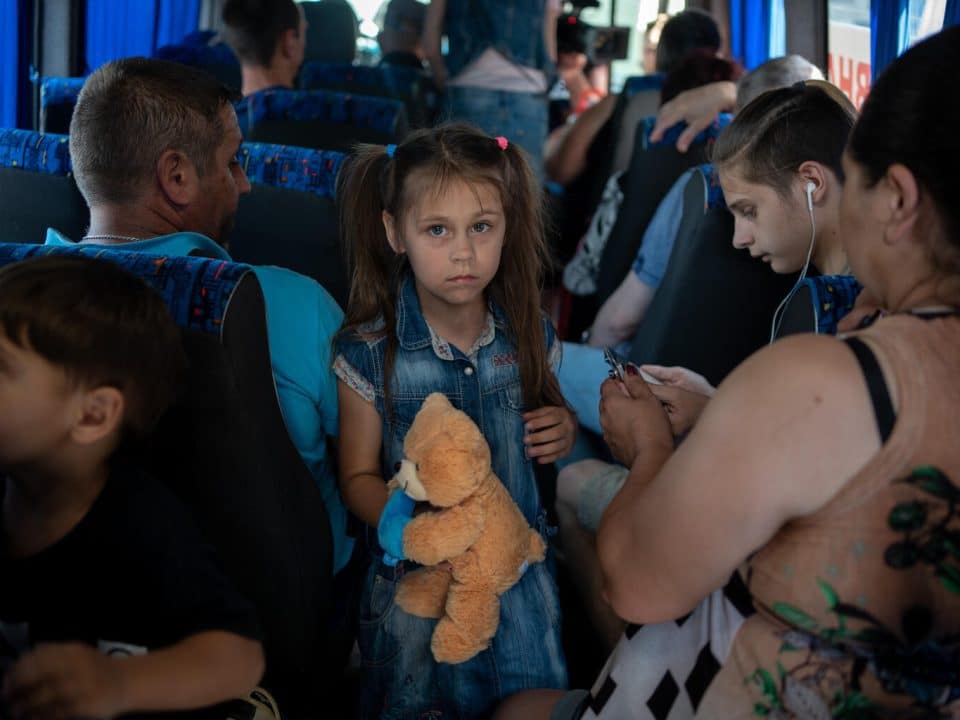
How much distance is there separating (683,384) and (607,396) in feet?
0.94

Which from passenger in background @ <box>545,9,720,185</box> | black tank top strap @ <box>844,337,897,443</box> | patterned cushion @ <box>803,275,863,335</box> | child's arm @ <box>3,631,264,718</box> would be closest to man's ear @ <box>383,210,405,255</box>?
patterned cushion @ <box>803,275,863,335</box>

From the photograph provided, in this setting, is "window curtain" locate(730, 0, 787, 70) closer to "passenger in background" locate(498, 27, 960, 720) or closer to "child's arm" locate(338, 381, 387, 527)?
"child's arm" locate(338, 381, 387, 527)

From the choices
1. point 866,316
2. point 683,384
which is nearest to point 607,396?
point 683,384

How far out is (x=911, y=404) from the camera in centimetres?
91

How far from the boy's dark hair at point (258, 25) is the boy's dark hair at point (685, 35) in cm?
165

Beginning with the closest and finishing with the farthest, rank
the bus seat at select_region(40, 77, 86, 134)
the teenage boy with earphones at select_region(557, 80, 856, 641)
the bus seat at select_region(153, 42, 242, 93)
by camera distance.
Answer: the teenage boy with earphones at select_region(557, 80, 856, 641) → the bus seat at select_region(40, 77, 86, 134) → the bus seat at select_region(153, 42, 242, 93)

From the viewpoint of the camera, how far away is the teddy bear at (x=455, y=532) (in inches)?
54.7

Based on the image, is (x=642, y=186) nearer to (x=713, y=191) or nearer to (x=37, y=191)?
(x=713, y=191)

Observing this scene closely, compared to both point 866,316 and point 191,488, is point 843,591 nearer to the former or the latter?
point 866,316

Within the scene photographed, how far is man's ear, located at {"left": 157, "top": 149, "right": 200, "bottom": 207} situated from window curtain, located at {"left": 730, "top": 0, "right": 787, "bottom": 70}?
3.66m

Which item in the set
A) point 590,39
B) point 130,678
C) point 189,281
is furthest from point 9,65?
point 130,678

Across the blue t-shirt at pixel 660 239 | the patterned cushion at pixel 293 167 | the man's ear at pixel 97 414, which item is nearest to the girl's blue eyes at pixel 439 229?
the patterned cushion at pixel 293 167

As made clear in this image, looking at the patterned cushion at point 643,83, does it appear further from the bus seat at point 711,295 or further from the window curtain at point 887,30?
the bus seat at point 711,295

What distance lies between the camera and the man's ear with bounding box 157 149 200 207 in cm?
175
